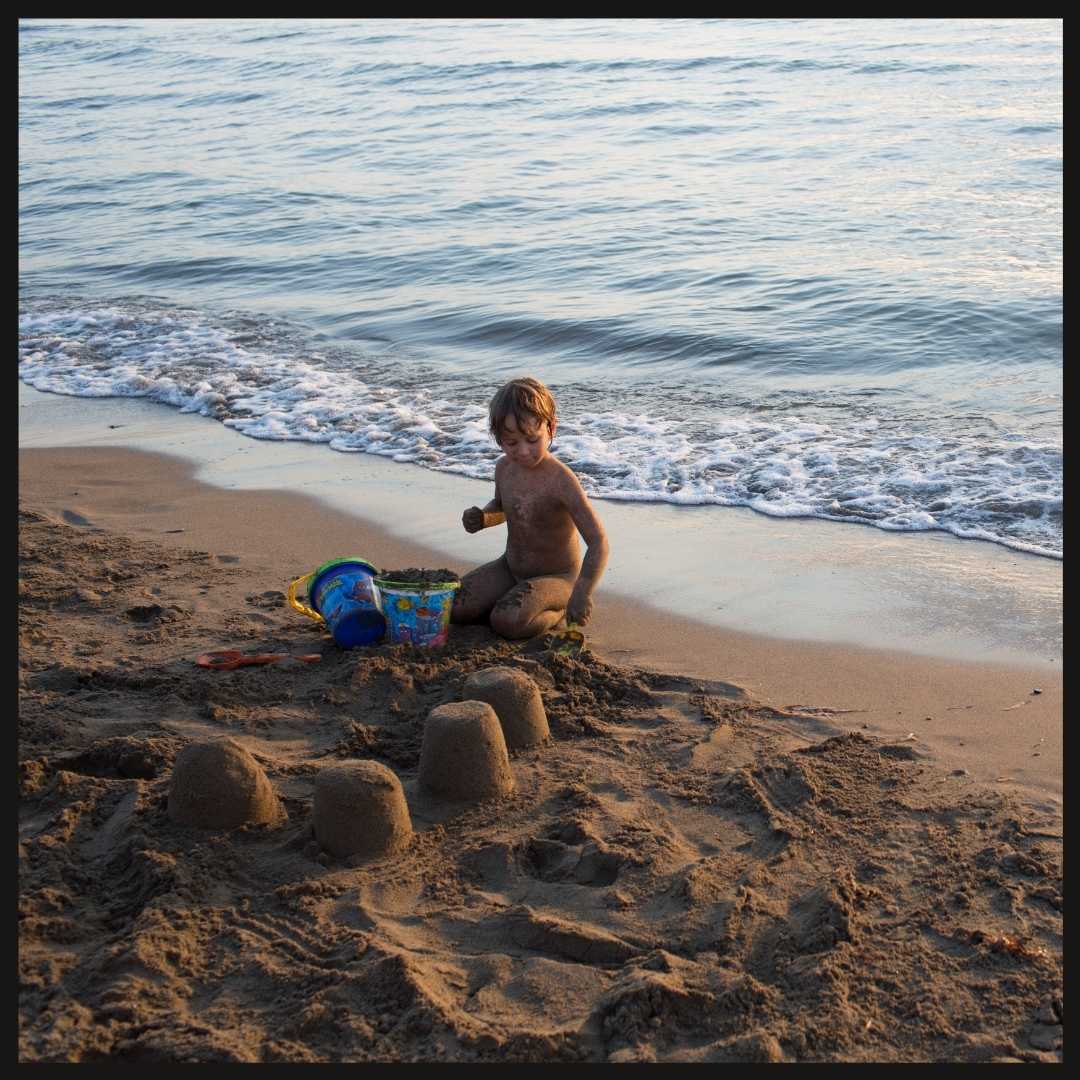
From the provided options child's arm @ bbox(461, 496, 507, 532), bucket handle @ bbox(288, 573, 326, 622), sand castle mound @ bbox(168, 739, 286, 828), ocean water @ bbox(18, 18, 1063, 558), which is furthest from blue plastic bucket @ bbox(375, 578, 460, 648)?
ocean water @ bbox(18, 18, 1063, 558)

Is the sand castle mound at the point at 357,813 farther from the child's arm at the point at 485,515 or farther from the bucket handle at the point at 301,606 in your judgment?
the child's arm at the point at 485,515

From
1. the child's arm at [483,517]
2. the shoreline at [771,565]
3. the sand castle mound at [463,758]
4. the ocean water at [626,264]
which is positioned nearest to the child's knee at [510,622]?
the child's arm at [483,517]

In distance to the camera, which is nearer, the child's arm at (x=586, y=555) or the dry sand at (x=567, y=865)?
the dry sand at (x=567, y=865)

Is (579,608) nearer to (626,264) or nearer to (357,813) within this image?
(357,813)

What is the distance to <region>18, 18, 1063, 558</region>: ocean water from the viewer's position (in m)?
7.26

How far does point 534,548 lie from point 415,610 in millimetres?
691

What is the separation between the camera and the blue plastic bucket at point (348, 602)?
4590 millimetres

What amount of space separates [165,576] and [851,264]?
818 cm

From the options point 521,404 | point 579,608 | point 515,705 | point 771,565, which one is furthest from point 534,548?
point 515,705

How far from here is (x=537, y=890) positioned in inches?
120

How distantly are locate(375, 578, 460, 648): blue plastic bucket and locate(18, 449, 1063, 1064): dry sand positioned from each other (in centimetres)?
12

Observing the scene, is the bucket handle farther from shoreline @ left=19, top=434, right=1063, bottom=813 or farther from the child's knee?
the child's knee

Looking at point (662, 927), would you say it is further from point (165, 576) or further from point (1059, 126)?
point (1059, 126)
